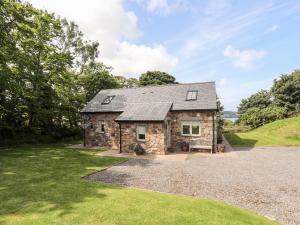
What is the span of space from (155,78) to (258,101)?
25476 mm

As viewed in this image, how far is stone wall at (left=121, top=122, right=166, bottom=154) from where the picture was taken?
18688 millimetres

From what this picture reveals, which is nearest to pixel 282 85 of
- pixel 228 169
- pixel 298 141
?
pixel 298 141

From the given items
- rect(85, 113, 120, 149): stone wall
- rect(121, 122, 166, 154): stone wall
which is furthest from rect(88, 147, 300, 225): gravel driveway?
rect(85, 113, 120, 149): stone wall

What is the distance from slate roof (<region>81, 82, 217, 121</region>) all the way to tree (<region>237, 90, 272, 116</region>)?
33902mm

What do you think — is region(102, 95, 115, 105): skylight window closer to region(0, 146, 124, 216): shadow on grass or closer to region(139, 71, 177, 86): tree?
region(0, 146, 124, 216): shadow on grass

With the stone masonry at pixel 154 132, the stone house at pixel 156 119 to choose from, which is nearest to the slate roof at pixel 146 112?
the stone house at pixel 156 119

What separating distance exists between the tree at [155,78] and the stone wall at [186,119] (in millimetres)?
28511

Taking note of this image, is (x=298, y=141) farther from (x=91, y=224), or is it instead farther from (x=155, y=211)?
(x=91, y=224)

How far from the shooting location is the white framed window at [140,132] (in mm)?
19562

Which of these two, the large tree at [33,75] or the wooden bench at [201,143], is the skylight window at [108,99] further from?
the wooden bench at [201,143]

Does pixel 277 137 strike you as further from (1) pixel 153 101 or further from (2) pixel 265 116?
(1) pixel 153 101

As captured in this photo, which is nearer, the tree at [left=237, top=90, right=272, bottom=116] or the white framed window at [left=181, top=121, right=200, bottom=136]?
the white framed window at [left=181, top=121, right=200, bottom=136]

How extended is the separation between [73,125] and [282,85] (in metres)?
42.7

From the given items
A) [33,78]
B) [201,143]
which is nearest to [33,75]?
[33,78]
